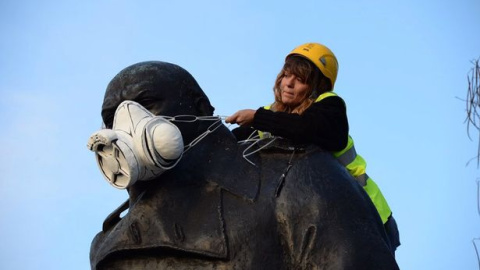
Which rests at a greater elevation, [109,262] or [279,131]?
[279,131]

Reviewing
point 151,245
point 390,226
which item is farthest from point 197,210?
point 390,226

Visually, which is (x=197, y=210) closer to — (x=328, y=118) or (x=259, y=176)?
(x=259, y=176)

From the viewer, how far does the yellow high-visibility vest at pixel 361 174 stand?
797 centimetres

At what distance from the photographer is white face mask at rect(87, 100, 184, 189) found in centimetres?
721

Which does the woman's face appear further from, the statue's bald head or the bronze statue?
the statue's bald head

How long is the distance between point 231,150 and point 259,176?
28 cm

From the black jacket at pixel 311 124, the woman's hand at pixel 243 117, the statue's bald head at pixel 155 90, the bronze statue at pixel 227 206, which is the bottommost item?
the bronze statue at pixel 227 206

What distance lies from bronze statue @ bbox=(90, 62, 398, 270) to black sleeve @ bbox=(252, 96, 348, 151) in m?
0.08

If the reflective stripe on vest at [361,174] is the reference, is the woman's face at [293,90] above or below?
above

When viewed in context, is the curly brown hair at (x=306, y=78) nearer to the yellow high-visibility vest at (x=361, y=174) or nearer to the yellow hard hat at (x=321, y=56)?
the yellow hard hat at (x=321, y=56)

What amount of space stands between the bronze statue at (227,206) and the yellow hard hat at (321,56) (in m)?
0.58

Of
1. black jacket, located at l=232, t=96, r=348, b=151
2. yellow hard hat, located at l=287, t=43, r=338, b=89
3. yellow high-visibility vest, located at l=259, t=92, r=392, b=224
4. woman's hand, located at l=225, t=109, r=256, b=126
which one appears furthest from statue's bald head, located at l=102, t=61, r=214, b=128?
yellow hard hat, located at l=287, t=43, r=338, b=89

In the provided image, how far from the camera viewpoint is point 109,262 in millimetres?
7516

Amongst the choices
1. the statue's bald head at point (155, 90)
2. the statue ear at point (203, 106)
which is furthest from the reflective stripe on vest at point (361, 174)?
the statue's bald head at point (155, 90)
